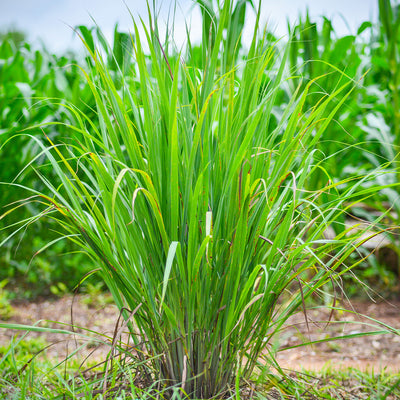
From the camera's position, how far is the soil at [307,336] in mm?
1729

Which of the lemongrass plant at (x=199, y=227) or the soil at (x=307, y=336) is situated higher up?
the lemongrass plant at (x=199, y=227)

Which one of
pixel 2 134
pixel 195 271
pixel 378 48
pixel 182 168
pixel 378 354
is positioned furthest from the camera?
pixel 378 48

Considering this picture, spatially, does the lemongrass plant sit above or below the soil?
above

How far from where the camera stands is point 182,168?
2.86ft

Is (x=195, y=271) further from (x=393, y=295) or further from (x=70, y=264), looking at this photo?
(x=70, y=264)

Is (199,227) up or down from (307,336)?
up

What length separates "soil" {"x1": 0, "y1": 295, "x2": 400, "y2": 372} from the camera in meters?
1.73

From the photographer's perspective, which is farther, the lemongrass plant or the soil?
the soil

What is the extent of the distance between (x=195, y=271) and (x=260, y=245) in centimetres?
18

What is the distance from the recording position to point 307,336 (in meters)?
2.01

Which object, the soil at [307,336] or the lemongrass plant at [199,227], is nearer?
the lemongrass plant at [199,227]

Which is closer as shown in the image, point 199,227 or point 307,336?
point 199,227

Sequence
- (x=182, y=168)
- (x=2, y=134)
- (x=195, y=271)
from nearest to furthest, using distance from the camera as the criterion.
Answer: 1. (x=195, y=271)
2. (x=182, y=168)
3. (x=2, y=134)

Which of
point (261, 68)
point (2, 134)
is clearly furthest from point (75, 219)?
point (2, 134)
